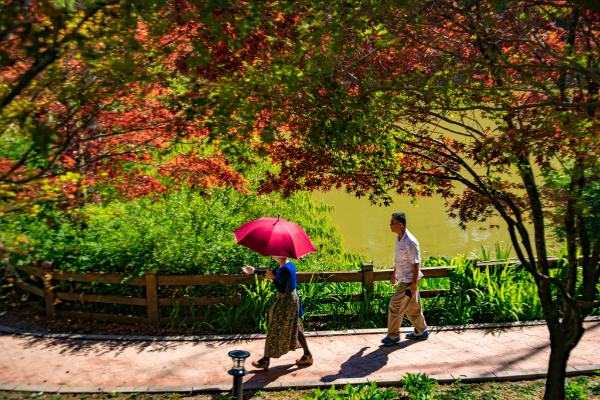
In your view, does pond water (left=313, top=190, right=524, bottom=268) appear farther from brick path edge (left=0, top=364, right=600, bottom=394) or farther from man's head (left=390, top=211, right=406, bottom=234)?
brick path edge (left=0, top=364, right=600, bottom=394)

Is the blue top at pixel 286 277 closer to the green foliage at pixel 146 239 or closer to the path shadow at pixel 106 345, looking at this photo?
the path shadow at pixel 106 345

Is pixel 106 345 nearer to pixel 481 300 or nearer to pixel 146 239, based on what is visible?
pixel 146 239

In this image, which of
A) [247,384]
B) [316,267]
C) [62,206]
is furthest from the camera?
[316,267]

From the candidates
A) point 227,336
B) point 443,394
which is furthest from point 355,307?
point 443,394

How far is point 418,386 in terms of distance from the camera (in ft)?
19.3

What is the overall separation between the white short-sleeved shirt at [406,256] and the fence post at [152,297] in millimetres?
3654

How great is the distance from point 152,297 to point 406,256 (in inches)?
152

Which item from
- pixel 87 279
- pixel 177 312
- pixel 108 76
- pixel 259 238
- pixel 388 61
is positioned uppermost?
pixel 388 61

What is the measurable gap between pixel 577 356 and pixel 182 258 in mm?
5827

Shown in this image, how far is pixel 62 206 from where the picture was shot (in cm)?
568

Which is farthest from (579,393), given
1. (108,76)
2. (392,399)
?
(108,76)

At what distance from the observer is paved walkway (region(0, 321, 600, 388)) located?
6.44 meters

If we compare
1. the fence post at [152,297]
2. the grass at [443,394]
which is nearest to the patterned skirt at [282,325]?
the grass at [443,394]

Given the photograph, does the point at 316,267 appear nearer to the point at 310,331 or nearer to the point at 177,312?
the point at 310,331
